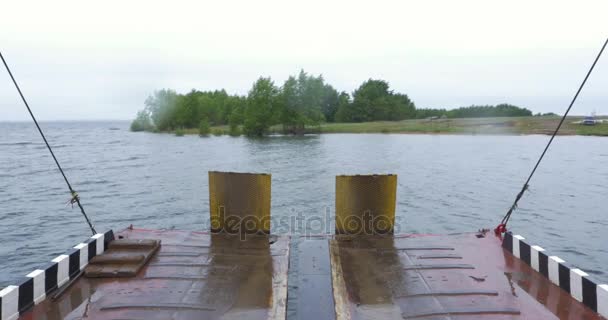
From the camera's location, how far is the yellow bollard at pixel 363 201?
8656 mm

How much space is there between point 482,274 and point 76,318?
5.58 m

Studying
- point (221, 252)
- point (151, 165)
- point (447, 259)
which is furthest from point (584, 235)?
point (151, 165)

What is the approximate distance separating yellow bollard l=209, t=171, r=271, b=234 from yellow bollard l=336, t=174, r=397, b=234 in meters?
1.53

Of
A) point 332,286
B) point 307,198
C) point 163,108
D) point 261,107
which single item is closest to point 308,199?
point 307,198

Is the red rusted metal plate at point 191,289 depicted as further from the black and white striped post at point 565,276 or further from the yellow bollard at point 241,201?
the black and white striped post at point 565,276

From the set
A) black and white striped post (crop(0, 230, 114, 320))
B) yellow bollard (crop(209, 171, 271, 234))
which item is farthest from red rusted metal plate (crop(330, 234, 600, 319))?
black and white striped post (crop(0, 230, 114, 320))

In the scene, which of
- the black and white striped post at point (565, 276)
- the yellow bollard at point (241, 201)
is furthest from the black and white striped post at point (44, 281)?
the black and white striped post at point (565, 276)

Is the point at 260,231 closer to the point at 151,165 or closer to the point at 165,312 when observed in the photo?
the point at 165,312

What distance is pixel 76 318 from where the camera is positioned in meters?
4.94

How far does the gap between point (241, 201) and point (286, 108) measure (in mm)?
70492

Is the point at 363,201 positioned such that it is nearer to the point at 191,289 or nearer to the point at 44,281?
the point at 191,289

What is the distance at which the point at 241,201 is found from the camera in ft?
28.3

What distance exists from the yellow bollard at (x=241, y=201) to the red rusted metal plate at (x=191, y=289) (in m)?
0.82

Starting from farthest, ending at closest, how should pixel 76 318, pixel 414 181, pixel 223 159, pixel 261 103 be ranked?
1. pixel 261 103
2. pixel 223 159
3. pixel 414 181
4. pixel 76 318
